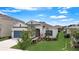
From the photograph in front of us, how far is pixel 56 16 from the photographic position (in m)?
4.22

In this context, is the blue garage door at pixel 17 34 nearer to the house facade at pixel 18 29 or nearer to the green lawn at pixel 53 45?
the house facade at pixel 18 29

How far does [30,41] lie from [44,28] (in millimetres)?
257

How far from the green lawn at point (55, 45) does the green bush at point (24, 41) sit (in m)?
0.05

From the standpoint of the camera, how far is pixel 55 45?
420cm

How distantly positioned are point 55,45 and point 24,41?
411 millimetres

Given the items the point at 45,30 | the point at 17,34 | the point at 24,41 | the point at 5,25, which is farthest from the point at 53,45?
the point at 5,25

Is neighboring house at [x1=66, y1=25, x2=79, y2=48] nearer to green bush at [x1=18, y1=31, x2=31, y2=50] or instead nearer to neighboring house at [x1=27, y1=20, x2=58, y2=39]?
neighboring house at [x1=27, y1=20, x2=58, y2=39]

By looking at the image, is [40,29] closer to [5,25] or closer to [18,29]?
[18,29]

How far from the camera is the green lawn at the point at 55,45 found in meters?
4.20

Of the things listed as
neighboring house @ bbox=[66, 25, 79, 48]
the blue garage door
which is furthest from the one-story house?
neighboring house @ bbox=[66, 25, 79, 48]

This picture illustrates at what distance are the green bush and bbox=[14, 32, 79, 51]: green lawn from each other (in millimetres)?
54
